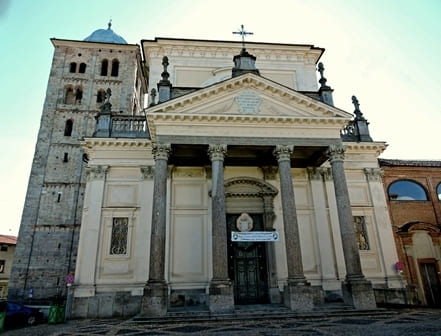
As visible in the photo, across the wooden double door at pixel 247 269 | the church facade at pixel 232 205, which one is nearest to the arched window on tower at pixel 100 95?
the church facade at pixel 232 205

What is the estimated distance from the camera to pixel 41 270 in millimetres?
19734

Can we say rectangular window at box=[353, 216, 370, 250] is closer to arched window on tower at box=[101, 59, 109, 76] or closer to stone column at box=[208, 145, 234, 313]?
stone column at box=[208, 145, 234, 313]

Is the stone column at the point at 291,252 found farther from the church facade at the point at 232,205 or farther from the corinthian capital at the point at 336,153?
the corinthian capital at the point at 336,153

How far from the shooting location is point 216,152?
41.4 feet

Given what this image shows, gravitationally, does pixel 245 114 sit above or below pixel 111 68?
below

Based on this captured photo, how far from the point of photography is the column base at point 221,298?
10.2 metres

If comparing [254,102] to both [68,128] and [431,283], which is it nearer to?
[431,283]

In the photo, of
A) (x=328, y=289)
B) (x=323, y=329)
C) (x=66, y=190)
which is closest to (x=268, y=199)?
(x=328, y=289)

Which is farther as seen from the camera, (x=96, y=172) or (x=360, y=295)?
(x=96, y=172)

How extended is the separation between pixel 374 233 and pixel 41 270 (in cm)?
1972

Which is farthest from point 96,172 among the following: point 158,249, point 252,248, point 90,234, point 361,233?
point 361,233

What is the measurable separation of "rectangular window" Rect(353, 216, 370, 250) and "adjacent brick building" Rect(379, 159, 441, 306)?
2235 millimetres

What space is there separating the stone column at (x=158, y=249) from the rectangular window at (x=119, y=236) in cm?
367

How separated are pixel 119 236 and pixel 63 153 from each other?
434 inches
